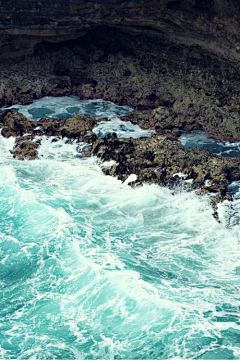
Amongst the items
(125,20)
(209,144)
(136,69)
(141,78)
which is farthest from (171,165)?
(125,20)

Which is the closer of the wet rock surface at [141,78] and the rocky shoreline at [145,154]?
the rocky shoreline at [145,154]

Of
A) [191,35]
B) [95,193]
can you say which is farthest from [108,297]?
[191,35]

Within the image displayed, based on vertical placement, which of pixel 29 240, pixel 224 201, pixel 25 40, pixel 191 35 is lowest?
pixel 29 240

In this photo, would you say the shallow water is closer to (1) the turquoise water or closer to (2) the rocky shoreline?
(2) the rocky shoreline

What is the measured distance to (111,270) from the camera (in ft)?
63.6

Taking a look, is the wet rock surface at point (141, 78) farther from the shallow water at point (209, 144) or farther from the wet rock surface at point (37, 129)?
the wet rock surface at point (37, 129)

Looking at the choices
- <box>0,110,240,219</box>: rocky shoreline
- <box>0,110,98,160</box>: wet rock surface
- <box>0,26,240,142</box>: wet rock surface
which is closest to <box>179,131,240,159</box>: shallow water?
<box>0,26,240,142</box>: wet rock surface

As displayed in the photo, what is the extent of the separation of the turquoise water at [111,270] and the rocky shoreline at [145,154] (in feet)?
2.83

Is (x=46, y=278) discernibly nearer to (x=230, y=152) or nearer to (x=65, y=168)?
(x=65, y=168)

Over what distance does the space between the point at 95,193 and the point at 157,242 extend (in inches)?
209

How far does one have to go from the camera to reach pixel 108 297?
18094 mm

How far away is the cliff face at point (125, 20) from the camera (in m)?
32.0

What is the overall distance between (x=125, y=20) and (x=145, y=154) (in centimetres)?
1302

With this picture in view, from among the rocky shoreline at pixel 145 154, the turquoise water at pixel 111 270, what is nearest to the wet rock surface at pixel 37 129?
the rocky shoreline at pixel 145 154
